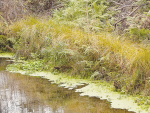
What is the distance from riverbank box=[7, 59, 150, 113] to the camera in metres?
4.28

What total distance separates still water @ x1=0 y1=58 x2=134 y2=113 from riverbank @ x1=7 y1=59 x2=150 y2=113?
17cm

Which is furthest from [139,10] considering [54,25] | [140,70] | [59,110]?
[59,110]

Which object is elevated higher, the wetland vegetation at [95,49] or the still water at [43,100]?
the wetland vegetation at [95,49]

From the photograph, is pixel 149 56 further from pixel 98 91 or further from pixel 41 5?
pixel 41 5

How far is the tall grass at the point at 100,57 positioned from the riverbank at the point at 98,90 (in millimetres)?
254

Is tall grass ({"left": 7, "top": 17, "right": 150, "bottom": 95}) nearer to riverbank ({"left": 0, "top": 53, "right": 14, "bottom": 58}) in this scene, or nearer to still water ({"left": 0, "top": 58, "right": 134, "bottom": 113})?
still water ({"left": 0, "top": 58, "right": 134, "bottom": 113})

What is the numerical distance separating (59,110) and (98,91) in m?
1.32

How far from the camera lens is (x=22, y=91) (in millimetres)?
5305

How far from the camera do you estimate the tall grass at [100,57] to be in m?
4.95

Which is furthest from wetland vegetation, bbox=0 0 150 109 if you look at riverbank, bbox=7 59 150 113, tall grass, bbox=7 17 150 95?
riverbank, bbox=7 59 150 113

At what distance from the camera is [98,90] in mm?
5219

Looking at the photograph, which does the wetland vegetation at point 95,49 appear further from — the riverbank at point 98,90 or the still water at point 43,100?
the still water at point 43,100

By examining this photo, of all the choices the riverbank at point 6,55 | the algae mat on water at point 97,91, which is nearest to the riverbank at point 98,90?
the algae mat on water at point 97,91

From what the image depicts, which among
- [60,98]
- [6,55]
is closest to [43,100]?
[60,98]
